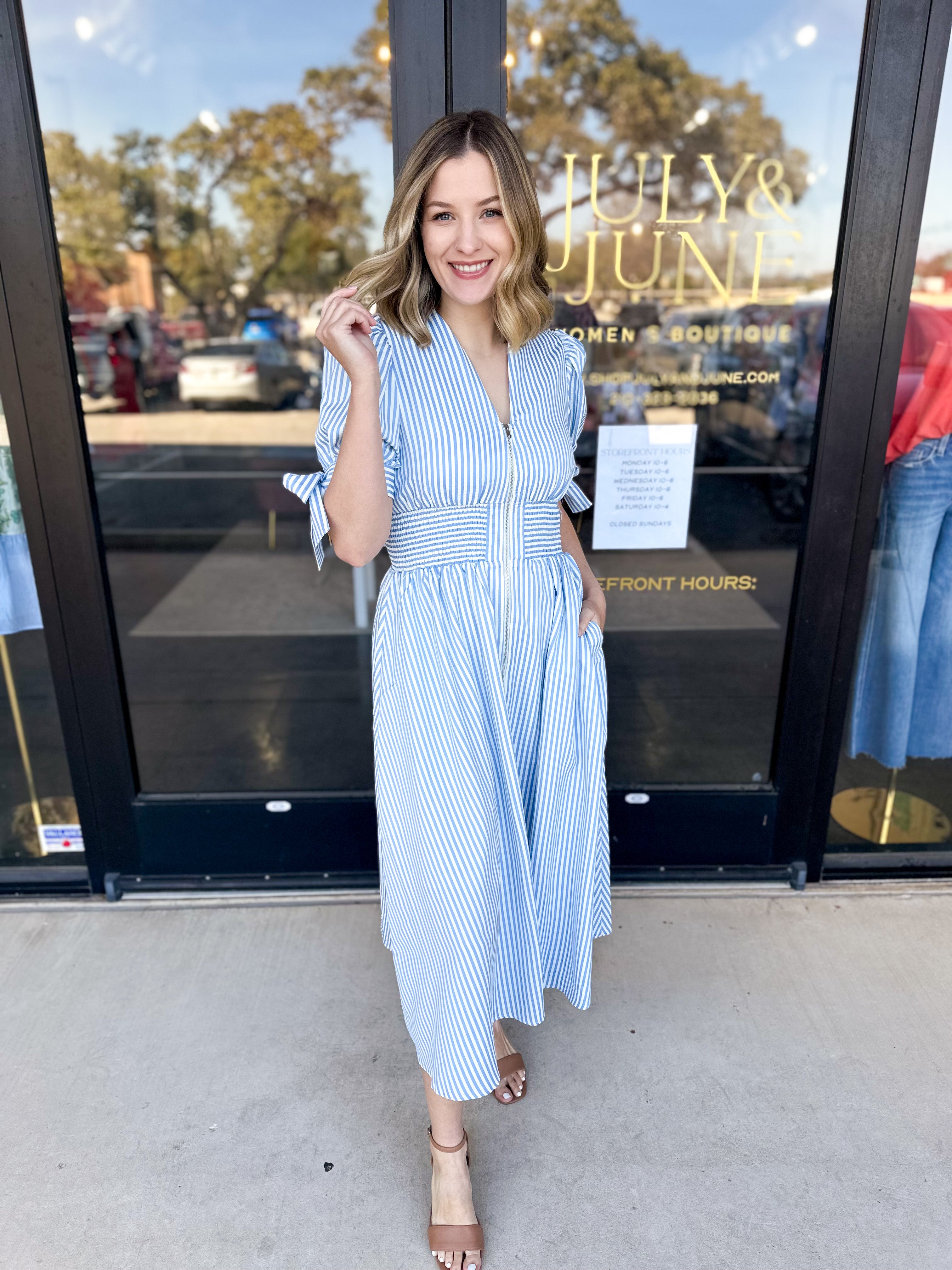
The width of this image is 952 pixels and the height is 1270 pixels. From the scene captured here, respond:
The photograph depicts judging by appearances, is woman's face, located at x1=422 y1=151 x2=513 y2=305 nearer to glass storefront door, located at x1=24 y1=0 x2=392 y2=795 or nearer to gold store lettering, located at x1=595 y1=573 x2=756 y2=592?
gold store lettering, located at x1=595 y1=573 x2=756 y2=592

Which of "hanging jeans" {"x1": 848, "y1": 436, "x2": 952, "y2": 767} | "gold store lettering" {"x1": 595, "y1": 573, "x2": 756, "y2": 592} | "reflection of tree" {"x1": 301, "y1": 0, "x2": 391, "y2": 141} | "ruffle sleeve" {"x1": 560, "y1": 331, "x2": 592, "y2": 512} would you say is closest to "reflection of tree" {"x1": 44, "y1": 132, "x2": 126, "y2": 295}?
"reflection of tree" {"x1": 301, "y1": 0, "x2": 391, "y2": 141}

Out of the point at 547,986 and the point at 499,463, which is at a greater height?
the point at 499,463

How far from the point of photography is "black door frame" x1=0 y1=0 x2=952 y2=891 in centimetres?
188

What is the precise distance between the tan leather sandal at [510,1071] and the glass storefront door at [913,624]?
1.18 meters

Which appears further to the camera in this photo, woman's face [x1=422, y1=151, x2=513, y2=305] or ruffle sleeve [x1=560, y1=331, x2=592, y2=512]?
ruffle sleeve [x1=560, y1=331, x2=592, y2=512]

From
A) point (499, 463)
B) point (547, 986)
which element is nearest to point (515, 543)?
point (499, 463)

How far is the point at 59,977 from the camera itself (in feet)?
7.06

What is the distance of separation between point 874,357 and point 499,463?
46.4 inches

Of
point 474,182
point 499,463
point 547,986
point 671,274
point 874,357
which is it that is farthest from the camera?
point 671,274

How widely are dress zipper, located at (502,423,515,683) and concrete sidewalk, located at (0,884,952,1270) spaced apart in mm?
983

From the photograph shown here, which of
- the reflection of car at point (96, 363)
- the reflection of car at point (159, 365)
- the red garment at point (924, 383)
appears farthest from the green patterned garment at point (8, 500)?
the reflection of car at point (159, 365)

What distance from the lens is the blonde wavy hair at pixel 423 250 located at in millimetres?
1354

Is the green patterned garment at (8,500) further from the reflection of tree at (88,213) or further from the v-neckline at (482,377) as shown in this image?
the reflection of tree at (88,213)

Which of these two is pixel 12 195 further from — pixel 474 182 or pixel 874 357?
pixel 874 357
